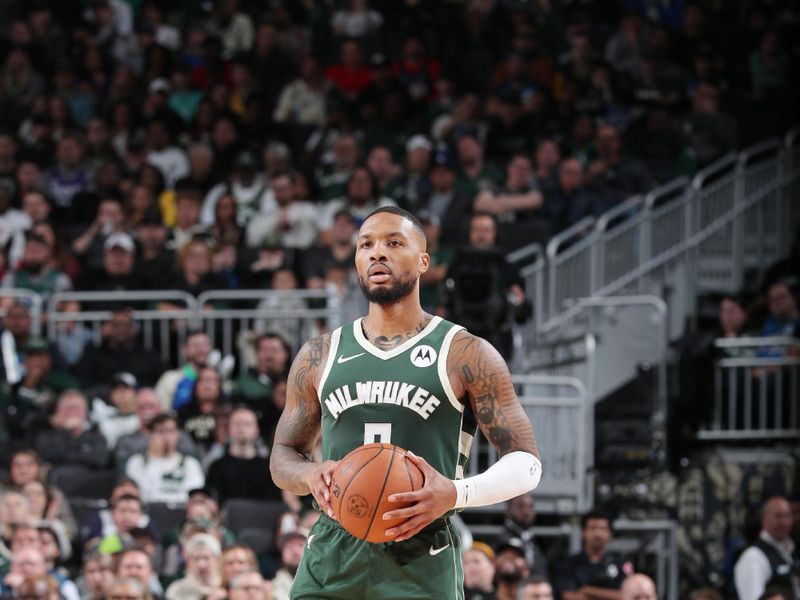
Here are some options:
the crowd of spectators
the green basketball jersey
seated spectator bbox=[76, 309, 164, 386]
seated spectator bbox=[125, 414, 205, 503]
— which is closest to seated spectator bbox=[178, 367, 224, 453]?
the crowd of spectators

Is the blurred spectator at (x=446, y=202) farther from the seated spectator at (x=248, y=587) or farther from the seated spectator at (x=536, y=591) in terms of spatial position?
the seated spectator at (x=248, y=587)

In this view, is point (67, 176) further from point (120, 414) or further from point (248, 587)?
point (248, 587)

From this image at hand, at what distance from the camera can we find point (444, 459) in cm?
560

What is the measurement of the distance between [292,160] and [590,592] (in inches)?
295

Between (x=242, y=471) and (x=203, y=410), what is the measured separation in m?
0.91

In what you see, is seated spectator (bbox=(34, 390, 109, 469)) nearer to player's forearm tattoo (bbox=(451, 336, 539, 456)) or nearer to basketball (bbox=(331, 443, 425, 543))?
player's forearm tattoo (bbox=(451, 336, 539, 456))

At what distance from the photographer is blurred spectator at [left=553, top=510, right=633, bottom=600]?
11.6m

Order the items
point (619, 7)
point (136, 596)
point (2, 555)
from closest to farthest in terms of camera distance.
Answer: point (136, 596) < point (2, 555) < point (619, 7)

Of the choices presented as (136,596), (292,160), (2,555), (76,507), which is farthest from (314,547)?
(292,160)

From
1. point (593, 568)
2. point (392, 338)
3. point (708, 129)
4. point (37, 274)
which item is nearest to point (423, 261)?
point (392, 338)

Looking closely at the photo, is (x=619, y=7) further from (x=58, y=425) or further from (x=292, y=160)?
(x=58, y=425)

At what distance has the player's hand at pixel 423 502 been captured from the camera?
5109mm

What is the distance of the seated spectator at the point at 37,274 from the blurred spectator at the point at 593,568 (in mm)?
5385

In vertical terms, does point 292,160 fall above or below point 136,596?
above
